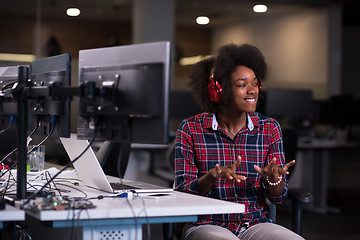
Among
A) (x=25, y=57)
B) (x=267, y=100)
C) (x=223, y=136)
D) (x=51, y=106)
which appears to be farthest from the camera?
(x=25, y=57)

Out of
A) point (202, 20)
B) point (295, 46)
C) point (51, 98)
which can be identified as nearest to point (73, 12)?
point (202, 20)

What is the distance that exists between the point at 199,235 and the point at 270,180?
1.22 ft

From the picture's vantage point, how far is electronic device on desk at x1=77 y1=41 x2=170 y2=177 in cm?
182

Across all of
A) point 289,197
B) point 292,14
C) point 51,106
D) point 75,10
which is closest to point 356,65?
point 292,14

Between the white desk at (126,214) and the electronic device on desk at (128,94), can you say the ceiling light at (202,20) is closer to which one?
the electronic device on desk at (128,94)

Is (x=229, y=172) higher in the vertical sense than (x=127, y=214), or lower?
higher

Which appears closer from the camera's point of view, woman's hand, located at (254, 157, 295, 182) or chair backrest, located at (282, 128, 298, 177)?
woman's hand, located at (254, 157, 295, 182)

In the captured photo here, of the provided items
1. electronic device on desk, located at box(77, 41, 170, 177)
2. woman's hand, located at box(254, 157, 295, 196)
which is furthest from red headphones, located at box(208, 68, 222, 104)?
electronic device on desk, located at box(77, 41, 170, 177)

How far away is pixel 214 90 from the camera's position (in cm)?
251

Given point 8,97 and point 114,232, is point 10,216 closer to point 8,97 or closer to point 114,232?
point 114,232

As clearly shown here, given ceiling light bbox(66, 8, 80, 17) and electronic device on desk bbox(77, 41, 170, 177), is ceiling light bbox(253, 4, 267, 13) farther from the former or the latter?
electronic device on desk bbox(77, 41, 170, 177)

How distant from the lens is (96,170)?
2.22 meters

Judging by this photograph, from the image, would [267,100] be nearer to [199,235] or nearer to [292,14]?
[292,14]

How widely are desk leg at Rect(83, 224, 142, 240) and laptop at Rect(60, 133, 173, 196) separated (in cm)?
32
